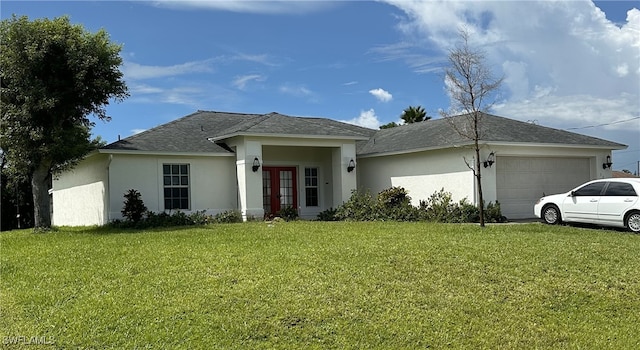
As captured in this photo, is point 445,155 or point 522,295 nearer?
point 522,295

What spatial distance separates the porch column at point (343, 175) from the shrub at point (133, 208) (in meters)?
7.16

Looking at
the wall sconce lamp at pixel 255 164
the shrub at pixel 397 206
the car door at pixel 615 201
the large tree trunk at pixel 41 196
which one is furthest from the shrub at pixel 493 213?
the large tree trunk at pixel 41 196

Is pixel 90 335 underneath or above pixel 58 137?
underneath

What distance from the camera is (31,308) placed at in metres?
7.45

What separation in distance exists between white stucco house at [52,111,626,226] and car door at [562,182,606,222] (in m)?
2.80

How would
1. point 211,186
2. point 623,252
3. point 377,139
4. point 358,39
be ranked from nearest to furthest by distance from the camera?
point 623,252 < point 358,39 < point 211,186 < point 377,139

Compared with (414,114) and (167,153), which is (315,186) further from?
(414,114)

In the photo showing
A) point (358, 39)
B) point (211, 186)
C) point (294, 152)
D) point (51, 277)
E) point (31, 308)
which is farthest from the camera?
point (294, 152)

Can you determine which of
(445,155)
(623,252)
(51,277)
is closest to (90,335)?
(51,277)

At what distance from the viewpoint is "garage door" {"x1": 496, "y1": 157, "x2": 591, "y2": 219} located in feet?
65.1

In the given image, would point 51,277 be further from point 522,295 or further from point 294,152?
point 294,152

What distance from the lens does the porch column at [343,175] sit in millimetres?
21594

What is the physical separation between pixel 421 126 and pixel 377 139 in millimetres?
2157

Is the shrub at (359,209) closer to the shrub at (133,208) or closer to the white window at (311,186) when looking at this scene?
the white window at (311,186)
